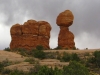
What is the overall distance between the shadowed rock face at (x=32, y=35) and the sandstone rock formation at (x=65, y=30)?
8.56ft

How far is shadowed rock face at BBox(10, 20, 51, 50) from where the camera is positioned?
7275 centimetres

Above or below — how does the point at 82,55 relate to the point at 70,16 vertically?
below

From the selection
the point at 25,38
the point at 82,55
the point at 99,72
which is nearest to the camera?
the point at 99,72

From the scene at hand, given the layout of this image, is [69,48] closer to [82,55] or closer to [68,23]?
[68,23]

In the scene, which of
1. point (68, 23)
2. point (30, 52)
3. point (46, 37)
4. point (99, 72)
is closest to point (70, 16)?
point (68, 23)

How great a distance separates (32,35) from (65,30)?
23.1ft

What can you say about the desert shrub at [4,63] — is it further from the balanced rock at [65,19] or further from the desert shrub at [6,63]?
the balanced rock at [65,19]

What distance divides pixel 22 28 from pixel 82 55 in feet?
58.4

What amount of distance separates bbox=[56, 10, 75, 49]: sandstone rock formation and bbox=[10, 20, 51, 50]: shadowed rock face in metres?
2.61

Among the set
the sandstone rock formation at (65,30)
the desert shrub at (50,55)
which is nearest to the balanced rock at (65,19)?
the sandstone rock formation at (65,30)

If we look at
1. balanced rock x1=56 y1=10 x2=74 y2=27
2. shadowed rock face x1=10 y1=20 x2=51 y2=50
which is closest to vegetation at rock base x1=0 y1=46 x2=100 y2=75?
shadowed rock face x1=10 y1=20 x2=51 y2=50

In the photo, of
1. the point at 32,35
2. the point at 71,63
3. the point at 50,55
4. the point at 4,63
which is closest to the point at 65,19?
the point at 32,35

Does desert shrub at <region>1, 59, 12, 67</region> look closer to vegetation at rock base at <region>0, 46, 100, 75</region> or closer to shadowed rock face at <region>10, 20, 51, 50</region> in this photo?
vegetation at rock base at <region>0, 46, 100, 75</region>

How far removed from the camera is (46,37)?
241 feet
